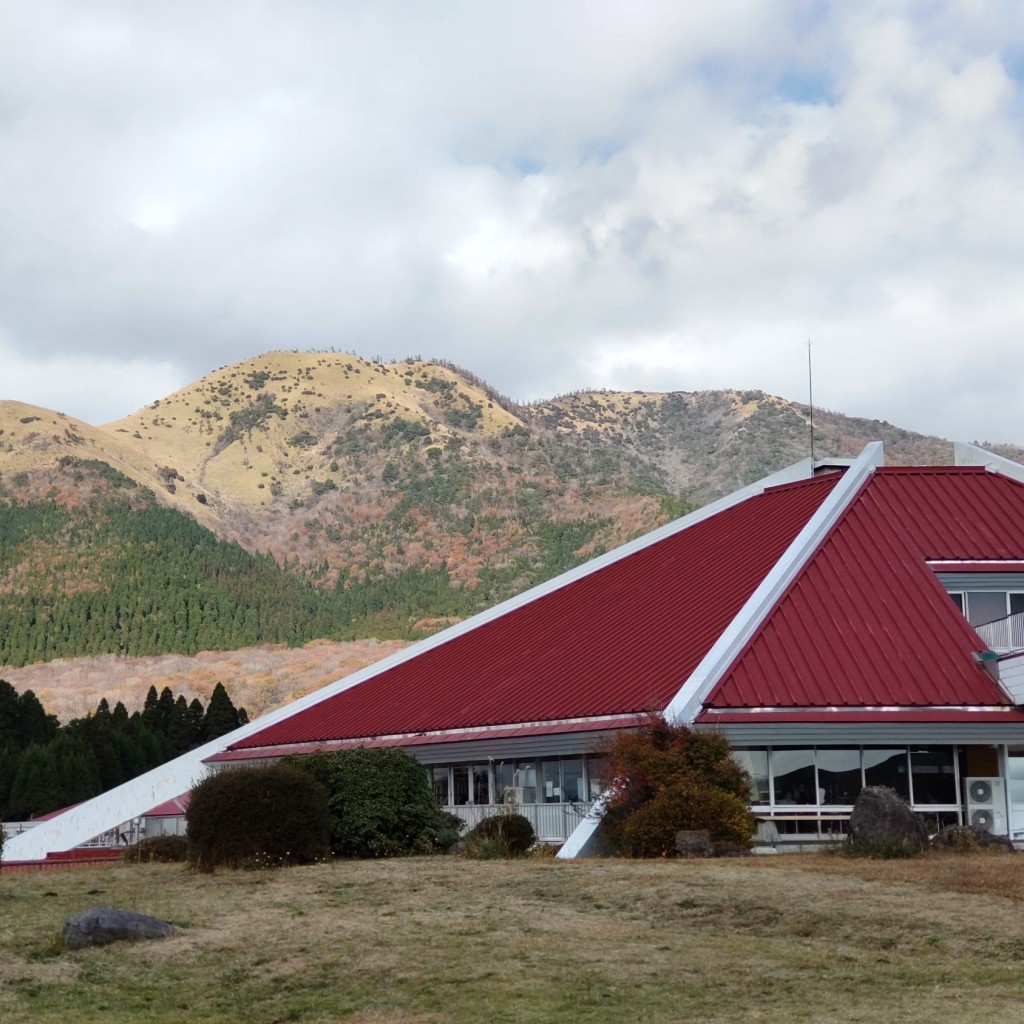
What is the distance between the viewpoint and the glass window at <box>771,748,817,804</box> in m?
29.1

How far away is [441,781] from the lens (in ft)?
116

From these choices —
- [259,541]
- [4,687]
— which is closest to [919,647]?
[4,687]

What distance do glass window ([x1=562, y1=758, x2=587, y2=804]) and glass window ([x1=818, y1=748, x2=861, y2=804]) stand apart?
15.9ft

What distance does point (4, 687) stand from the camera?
59.3 m

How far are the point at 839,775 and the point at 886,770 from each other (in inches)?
36.9

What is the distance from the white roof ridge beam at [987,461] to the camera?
4156cm

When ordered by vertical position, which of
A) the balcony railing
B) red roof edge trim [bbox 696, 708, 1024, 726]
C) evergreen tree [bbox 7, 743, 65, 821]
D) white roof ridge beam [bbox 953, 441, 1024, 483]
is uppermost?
white roof ridge beam [bbox 953, 441, 1024, 483]

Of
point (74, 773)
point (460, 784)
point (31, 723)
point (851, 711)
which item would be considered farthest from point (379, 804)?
point (31, 723)

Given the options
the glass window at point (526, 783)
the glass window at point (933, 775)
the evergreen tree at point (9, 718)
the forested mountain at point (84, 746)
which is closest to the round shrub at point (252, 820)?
the glass window at point (526, 783)

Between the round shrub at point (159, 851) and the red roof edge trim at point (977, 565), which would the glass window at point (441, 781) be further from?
the red roof edge trim at point (977, 565)

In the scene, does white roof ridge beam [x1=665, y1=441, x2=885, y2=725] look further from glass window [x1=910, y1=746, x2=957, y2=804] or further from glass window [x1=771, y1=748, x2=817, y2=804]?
glass window [x1=910, y1=746, x2=957, y2=804]

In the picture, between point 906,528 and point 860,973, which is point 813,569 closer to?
point 906,528

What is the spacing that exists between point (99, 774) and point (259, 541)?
7942cm

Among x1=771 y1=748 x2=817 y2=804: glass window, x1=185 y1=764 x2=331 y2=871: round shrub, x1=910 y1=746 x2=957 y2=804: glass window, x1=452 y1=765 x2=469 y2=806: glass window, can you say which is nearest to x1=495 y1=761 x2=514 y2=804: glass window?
x1=452 y1=765 x2=469 y2=806: glass window
